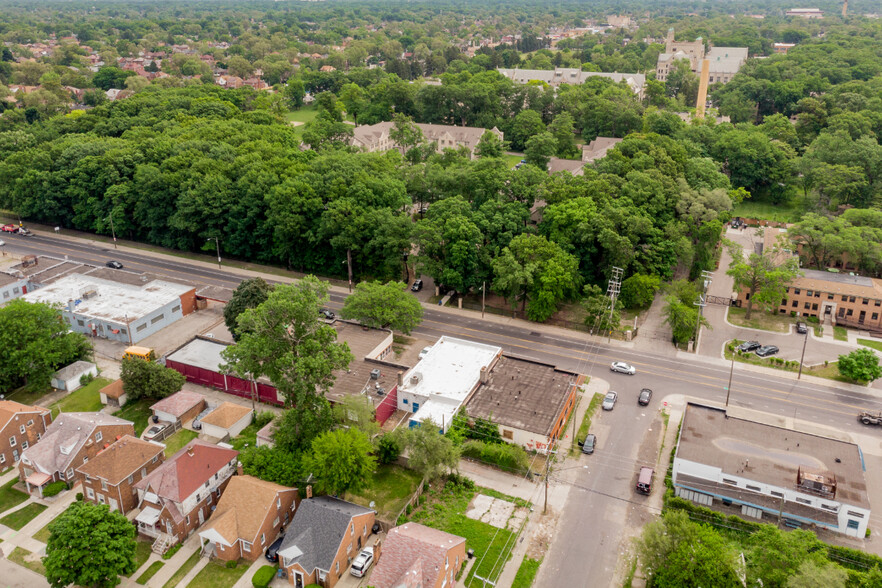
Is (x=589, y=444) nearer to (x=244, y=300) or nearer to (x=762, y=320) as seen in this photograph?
(x=762, y=320)

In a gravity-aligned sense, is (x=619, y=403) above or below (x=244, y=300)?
below

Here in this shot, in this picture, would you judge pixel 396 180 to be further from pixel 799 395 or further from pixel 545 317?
pixel 799 395

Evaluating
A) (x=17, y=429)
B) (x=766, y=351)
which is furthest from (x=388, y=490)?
(x=766, y=351)

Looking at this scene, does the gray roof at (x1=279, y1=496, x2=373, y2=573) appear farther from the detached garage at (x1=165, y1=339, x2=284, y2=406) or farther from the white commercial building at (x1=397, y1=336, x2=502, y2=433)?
the detached garage at (x1=165, y1=339, x2=284, y2=406)

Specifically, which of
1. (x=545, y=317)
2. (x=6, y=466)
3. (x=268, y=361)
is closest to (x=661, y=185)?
(x=545, y=317)

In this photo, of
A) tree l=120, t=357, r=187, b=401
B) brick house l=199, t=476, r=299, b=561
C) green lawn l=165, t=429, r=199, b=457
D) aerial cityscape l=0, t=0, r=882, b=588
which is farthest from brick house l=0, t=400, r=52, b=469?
brick house l=199, t=476, r=299, b=561
